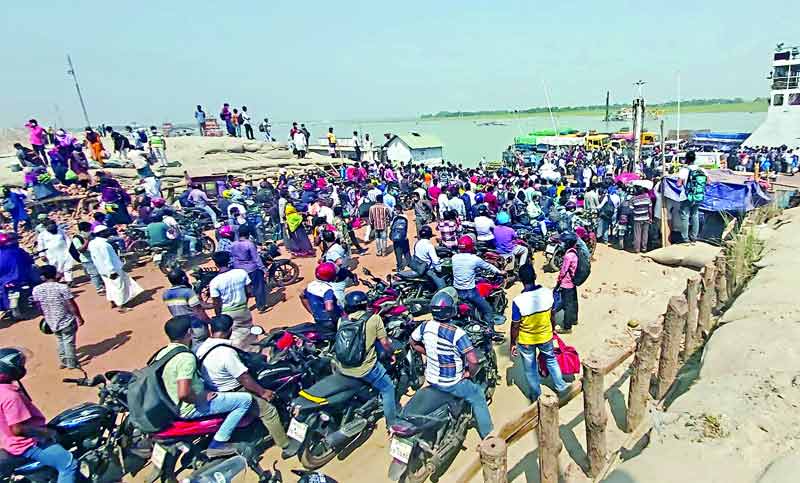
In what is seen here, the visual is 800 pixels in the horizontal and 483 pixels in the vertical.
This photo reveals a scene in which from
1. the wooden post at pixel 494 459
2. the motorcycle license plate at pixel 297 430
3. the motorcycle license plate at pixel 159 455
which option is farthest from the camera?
the motorcycle license plate at pixel 297 430

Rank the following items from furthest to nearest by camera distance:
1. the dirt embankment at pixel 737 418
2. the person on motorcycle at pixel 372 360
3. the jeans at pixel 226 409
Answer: the person on motorcycle at pixel 372 360, the jeans at pixel 226 409, the dirt embankment at pixel 737 418

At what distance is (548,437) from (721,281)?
4.67 metres

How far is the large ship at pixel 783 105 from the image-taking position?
32.4 m

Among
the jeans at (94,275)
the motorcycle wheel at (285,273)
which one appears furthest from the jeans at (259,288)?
the jeans at (94,275)

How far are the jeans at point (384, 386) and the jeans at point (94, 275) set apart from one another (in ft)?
23.4

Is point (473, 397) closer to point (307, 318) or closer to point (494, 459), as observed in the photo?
point (494, 459)

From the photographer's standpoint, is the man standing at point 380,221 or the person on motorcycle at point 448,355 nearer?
the person on motorcycle at point 448,355

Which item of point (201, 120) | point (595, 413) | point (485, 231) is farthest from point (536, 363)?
point (201, 120)

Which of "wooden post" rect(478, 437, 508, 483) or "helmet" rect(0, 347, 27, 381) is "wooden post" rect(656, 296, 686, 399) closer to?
"wooden post" rect(478, 437, 508, 483)

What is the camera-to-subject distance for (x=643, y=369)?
408 cm

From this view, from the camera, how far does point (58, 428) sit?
3.76 meters

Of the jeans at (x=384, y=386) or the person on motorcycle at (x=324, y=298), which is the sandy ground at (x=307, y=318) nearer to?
the jeans at (x=384, y=386)

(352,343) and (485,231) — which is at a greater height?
(352,343)

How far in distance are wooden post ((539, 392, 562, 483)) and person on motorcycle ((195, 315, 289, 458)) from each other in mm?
2345
